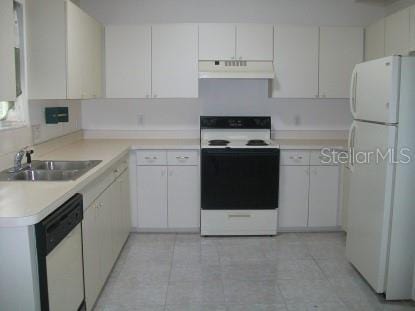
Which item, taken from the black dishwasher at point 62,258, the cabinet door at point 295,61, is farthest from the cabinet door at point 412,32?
the black dishwasher at point 62,258

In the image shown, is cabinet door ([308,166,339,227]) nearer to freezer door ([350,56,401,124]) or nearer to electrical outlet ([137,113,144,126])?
freezer door ([350,56,401,124])

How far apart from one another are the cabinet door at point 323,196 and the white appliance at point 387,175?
1.04 m

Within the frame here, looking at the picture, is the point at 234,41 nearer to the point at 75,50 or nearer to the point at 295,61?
the point at 295,61

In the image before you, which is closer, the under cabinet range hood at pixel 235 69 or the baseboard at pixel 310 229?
the under cabinet range hood at pixel 235 69

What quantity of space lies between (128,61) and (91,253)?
7.46ft

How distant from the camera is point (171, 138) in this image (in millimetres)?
4742

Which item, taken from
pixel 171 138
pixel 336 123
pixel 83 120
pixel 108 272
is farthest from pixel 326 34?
pixel 108 272

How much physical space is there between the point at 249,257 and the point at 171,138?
1.68m

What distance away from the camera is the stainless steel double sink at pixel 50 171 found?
2.76 metres

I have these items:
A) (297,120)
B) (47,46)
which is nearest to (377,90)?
(297,120)

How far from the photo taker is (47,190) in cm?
225

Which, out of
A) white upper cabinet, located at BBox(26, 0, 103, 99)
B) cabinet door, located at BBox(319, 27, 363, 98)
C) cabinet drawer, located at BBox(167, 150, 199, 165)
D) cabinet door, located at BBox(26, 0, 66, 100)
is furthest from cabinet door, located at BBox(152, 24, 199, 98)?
cabinet door, located at BBox(319, 27, 363, 98)

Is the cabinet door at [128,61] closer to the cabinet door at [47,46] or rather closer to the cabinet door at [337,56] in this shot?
the cabinet door at [47,46]

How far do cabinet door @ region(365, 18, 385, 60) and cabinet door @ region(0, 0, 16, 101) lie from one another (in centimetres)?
323
